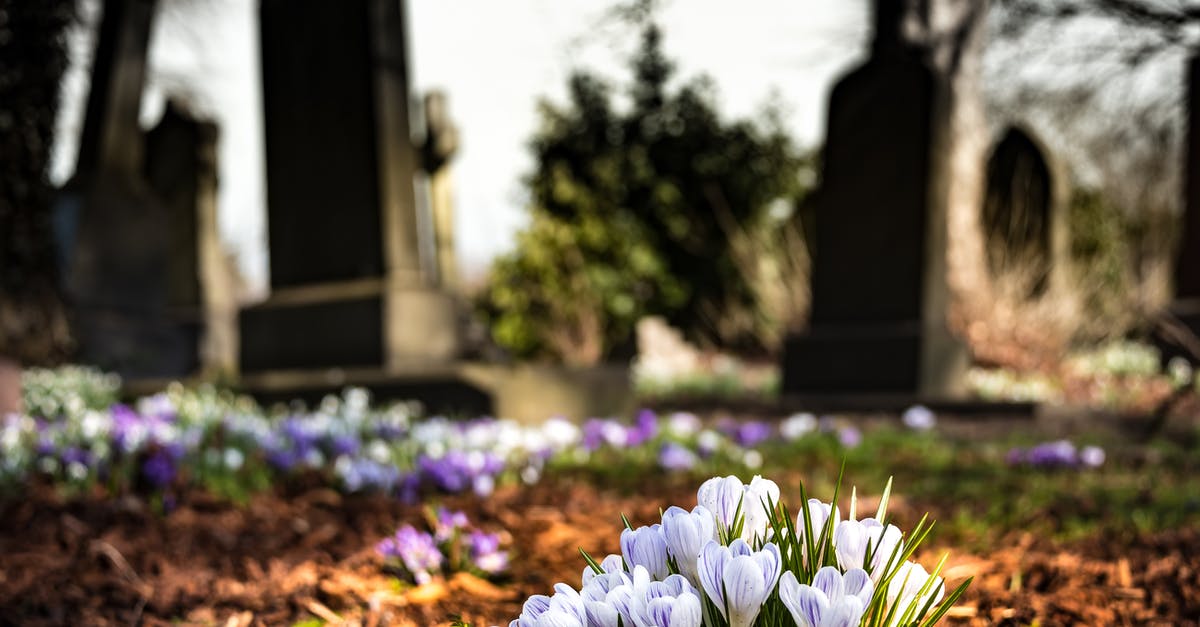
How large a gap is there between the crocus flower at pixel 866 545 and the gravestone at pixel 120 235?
11141 millimetres

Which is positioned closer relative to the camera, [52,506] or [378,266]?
[52,506]

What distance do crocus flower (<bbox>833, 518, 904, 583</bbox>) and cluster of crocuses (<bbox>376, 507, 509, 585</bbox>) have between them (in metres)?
1.25

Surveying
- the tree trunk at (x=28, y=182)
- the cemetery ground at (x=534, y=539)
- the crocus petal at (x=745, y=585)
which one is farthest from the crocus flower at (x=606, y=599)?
the tree trunk at (x=28, y=182)

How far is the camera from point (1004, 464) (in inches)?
225

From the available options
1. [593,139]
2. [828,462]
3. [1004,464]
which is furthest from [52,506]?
[593,139]

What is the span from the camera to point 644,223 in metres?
16.5

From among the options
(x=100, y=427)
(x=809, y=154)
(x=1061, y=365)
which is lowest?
(x=1061, y=365)

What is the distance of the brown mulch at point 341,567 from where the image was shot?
223 centimetres

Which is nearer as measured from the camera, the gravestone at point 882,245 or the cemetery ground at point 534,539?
the cemetery ground at point 534,539

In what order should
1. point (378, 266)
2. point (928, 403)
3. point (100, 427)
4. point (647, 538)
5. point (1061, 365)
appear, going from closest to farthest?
1. point (647, 538)
2. point (100, 427)
3. point (378, 266)
4. point (928, 403)
5. point (1061, 365)

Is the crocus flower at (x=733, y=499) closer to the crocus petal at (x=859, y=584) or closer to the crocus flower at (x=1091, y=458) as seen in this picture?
the crocus petal at (x=859, y=584)

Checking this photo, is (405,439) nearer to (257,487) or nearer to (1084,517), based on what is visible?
(257,487)

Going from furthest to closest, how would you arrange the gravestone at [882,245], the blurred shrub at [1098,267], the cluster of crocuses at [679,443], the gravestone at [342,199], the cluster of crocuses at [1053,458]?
the blurred shrub at [1098,267] → the gravestone at [882,245] → the gravestone at [342,199] → the cluster of crocuses at [1053,458] → the cluster of crocuses at [679,443]

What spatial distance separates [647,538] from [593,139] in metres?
15.9
